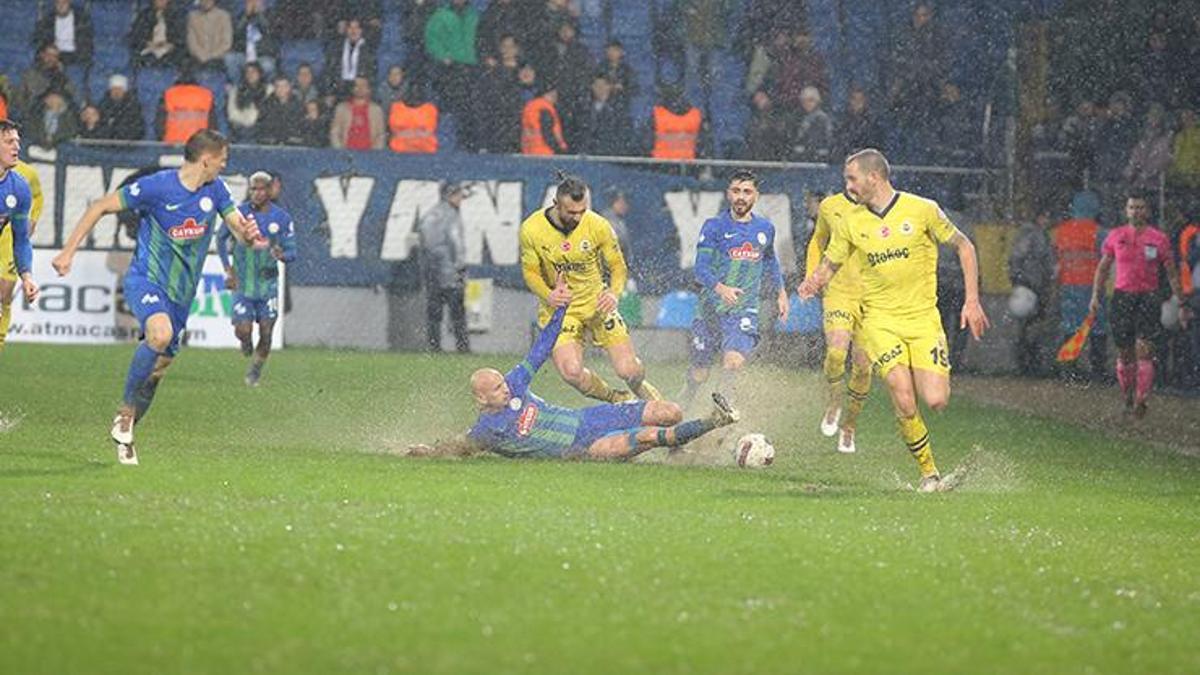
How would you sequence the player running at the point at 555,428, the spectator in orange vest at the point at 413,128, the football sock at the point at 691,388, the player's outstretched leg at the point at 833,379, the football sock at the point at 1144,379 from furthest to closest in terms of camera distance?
the spectator in orange vest at the point at 413,128 → the football sock at the point at 1144,379 → the football sock at the point at 691,388 → the player's outstretched leg at the point at 833,379 → the player running at the point at 555,428

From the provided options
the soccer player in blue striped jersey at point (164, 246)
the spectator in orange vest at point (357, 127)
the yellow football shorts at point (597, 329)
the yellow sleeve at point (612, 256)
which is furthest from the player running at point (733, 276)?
the spectator in orange vest at point (357, 127)

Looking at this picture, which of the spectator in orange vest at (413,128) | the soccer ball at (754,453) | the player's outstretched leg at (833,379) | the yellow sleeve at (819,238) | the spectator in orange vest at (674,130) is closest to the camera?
the soccer ball at (754,453)

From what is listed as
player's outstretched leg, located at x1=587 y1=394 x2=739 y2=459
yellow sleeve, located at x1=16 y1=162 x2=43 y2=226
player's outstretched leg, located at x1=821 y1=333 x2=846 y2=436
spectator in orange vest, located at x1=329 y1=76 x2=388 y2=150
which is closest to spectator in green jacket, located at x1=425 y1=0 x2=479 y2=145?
spectator in orange vest, located at x1=329 y1=76 x2=388 y2=150

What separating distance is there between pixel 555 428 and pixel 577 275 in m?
1.94

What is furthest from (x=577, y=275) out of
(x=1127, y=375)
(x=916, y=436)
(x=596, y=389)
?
(x=1127, y=375)

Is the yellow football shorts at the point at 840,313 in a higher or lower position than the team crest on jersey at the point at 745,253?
lower

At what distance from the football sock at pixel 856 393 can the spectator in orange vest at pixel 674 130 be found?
1369cm

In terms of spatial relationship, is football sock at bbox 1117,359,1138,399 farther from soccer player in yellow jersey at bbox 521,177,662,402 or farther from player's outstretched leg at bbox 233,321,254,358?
player's outstretched leg at bbox 233,321,254,358

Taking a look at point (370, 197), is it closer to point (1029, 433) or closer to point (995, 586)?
point (1029, 433)

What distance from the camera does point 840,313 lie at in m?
19.2

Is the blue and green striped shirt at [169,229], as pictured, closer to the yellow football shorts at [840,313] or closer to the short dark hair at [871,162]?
the short dark hair at [871,162]

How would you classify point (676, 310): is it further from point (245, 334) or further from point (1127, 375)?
point (1127, 375)

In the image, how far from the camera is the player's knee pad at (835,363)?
19391 mm

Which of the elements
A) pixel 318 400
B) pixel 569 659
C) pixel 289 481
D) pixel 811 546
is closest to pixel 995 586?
pixel 811 546
